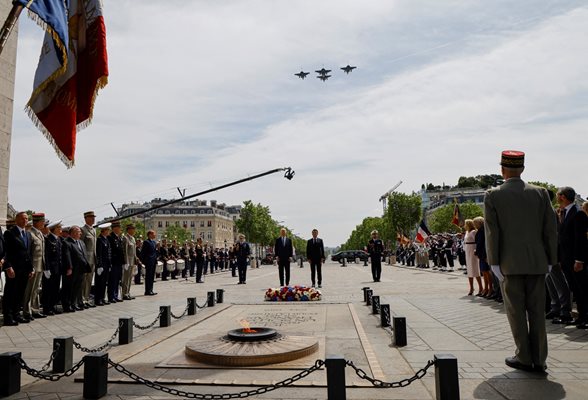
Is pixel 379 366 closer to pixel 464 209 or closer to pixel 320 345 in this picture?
pixel 320 345

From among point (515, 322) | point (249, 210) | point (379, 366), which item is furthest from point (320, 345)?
point (249, 210)

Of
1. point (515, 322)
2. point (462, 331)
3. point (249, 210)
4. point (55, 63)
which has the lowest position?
point (462, 331)

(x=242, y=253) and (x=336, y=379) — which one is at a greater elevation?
(x=242, y=253)

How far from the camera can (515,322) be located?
534 centimetres

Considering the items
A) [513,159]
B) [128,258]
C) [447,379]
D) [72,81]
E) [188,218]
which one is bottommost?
[447,379]

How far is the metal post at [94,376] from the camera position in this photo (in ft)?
14.4

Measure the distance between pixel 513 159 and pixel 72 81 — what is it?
5.88 metres

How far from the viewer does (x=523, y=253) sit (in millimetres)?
5352

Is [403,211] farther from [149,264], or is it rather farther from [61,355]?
[61,355]

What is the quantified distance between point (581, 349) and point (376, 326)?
125 inches

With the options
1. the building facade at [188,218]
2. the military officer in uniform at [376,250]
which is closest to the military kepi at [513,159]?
the military officer in uniform at [376,250]

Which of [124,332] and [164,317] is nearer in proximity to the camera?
[124,332]

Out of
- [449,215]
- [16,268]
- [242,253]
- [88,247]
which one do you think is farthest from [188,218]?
[16,268]

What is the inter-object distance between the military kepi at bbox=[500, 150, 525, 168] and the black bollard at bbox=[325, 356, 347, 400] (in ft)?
11.1
